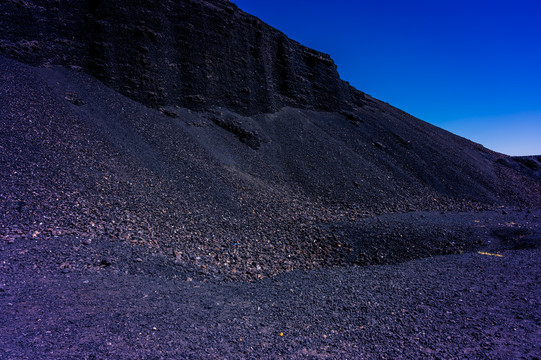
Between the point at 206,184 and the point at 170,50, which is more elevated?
the point at 170,50

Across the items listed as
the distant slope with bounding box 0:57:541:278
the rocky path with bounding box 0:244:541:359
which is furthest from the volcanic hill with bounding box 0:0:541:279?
the rocky path with bounding box 0:244:541:359

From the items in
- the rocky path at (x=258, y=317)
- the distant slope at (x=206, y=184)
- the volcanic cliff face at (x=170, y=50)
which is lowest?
the rocky path at (x=258, y=317)

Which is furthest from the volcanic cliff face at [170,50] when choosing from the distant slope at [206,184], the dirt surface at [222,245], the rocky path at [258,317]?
the rocky path at [258,317]

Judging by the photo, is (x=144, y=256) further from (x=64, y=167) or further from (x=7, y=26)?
(x=7, y=26)

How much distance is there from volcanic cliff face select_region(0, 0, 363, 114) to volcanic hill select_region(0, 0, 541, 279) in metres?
0.09

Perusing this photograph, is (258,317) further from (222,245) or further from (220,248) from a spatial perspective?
(222,245)

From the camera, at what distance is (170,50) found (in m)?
17.8

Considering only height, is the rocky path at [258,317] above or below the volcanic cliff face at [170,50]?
below

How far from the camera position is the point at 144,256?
6.59 metres

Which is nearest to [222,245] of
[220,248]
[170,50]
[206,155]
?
[220,248]

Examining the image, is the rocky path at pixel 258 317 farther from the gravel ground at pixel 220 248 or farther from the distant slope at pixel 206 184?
the distant slope at pixel 206 184

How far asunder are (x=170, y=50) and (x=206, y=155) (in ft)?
29.7

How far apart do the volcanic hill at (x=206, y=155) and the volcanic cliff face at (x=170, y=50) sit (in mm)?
92

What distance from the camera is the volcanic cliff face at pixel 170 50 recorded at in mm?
14383
